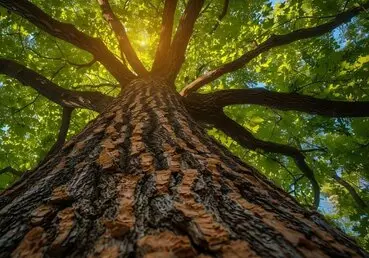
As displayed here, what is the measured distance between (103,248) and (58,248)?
0.13 meters

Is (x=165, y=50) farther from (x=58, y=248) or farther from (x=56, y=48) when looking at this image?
(x=58, y=248)

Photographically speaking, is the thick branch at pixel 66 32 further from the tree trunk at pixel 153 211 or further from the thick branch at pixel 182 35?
the tree trunk at pixel 153 211

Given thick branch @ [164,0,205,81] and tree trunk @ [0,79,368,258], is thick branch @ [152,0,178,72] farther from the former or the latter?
tree trunk @ [0,79,368,258]

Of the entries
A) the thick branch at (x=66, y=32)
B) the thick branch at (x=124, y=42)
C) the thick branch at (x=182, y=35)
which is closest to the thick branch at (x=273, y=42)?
the thick branch at (x=182, y=35)

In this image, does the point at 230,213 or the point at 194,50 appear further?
the point at 194,50

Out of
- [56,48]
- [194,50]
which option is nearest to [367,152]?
[194,50]

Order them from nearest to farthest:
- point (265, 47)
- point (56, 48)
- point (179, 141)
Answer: point (179, 141)
point (265, 47)
point (56, 48)

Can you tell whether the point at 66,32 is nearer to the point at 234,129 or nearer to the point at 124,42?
the point at 124,42

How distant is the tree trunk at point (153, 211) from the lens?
0.86 m

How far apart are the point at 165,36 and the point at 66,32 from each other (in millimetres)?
1861

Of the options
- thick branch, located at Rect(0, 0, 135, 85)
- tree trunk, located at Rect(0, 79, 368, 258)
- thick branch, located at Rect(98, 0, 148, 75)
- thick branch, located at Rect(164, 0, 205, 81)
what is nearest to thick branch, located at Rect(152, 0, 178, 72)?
thick branch, located at Rect(164, 0, 205, 81)

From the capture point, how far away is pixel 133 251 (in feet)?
2.69

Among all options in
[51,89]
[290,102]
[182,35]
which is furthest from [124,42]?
[290,102]

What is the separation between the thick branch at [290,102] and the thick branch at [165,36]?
3.27ft
